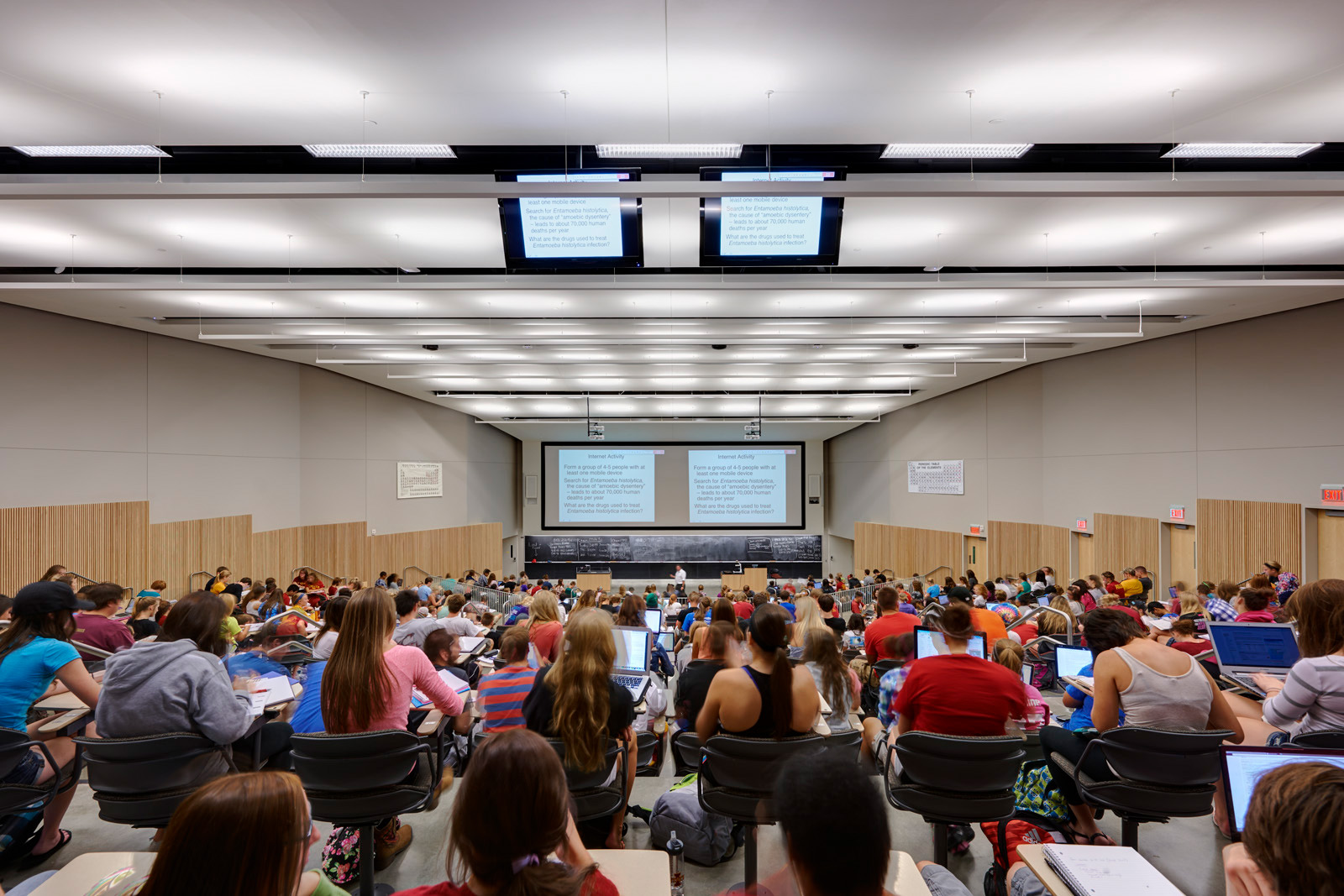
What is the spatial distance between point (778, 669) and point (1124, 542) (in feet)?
39.2

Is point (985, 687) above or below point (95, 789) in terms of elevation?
above

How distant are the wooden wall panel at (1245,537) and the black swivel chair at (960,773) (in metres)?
9.52

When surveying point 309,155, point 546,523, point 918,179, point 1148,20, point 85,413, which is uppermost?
point 309,155

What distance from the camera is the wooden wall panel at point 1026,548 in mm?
13625

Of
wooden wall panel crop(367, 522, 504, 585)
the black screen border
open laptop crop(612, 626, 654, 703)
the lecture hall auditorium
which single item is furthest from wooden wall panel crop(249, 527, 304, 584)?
open laptop crop(612, 626, 654, 703)

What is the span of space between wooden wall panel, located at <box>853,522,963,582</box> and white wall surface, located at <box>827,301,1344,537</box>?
443mm

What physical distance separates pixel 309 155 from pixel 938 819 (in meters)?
6.89

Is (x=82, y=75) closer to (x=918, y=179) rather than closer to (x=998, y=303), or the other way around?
(x=918, y=179)

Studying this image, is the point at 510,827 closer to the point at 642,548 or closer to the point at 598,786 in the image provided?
the point at 598,786

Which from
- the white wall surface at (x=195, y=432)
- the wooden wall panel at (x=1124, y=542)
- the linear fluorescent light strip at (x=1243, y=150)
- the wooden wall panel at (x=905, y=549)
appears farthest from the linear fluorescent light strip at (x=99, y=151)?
the wooden wall panel at (x=905, y=549)

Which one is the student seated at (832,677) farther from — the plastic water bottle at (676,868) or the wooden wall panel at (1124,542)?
the wooden wall panel at (1124,542)

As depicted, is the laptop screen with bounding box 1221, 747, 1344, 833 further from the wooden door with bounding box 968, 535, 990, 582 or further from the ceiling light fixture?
the wooden door with bounding box 968, 535, 990, 582

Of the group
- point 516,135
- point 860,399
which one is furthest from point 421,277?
point 860,399

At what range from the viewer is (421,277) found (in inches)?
329
